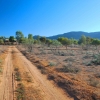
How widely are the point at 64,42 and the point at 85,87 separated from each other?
55972mm

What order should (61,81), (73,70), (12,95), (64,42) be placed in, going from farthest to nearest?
(64,42) → (73,70) → (61,81) → (12,95)

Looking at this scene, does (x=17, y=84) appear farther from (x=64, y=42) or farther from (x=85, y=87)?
(x=64, y=42)

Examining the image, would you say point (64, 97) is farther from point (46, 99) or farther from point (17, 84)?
point (17, 84)

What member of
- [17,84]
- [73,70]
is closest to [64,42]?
[73,70]

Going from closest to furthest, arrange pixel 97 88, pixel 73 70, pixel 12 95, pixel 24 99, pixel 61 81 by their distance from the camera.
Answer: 1. pixel 24 99
2. pixel 12 95
3. pixel 97 88
4. pixel 61 81
5. pixel 73 70

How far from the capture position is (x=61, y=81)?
456 inches

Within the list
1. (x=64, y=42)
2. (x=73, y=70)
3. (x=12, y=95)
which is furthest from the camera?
(x=64, y=42)

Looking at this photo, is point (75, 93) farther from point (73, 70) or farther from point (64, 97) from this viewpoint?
point (73, 70)

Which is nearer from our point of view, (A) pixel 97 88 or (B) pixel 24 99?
(B) pixel 24 99

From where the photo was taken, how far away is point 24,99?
7.98 m

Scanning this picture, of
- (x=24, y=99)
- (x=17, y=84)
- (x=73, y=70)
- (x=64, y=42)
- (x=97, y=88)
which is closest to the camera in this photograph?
(x=24, y=99)

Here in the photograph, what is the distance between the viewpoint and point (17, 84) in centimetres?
1069

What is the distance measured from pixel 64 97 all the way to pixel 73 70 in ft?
22.6

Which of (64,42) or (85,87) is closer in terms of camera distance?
(85,87)
